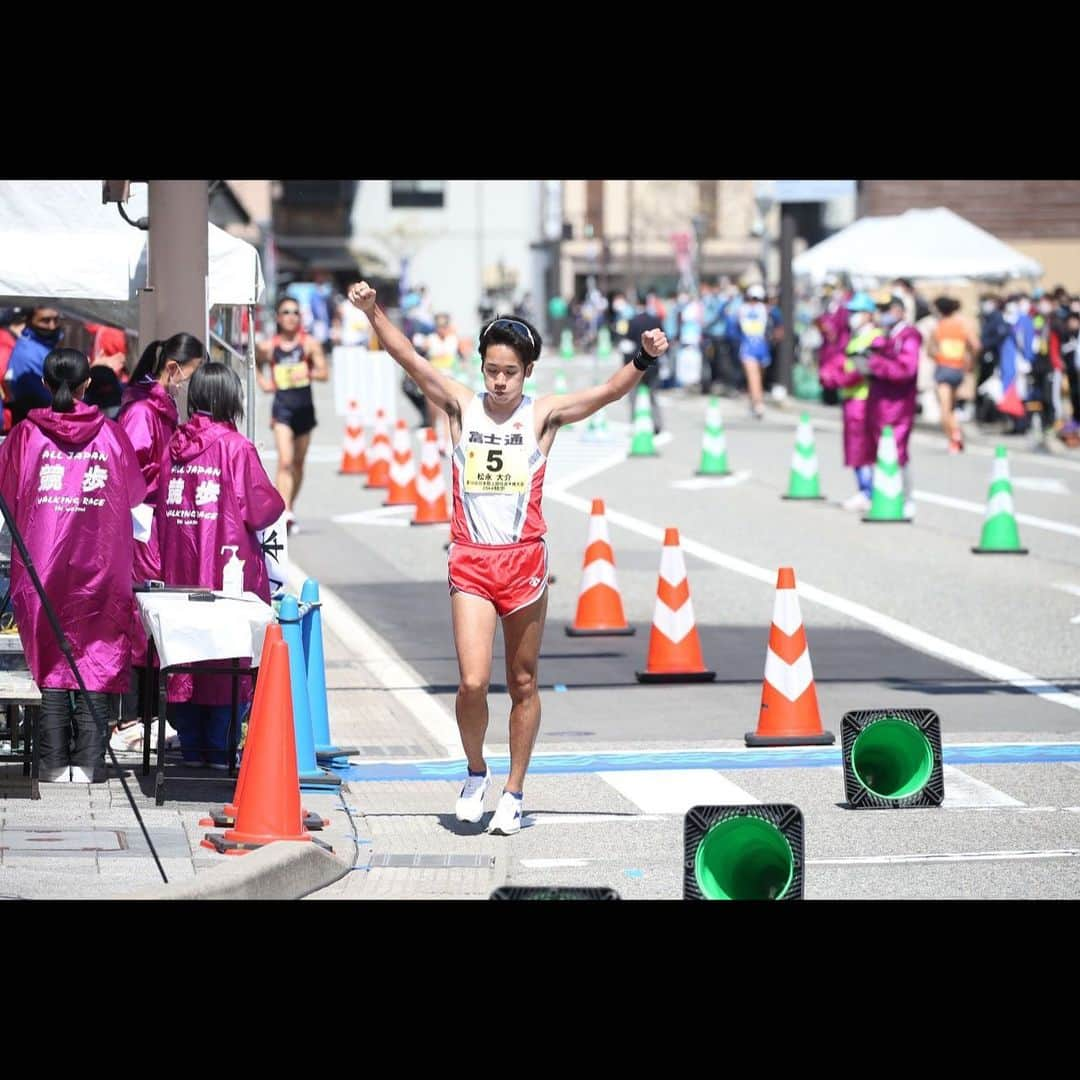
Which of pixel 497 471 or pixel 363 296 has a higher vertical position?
pixel 363 296

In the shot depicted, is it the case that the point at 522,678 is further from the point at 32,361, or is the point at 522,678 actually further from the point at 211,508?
the point at 32,361

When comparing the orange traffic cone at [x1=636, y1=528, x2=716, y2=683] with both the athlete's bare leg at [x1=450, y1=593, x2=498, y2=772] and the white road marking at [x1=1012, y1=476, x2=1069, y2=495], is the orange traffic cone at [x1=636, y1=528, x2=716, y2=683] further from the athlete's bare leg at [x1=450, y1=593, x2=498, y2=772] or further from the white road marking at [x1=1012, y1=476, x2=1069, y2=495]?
the white road marking at [x1=1012, y1=476, x2=1069, y2=495]

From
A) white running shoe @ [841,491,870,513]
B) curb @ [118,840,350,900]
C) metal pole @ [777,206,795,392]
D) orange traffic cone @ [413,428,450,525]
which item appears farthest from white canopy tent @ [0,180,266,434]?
metal pole @ [777,206,795,392]

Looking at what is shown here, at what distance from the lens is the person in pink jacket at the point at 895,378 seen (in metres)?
20.3

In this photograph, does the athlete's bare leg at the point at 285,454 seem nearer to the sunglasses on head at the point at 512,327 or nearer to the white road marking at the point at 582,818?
the white road marking at the point at 582,818

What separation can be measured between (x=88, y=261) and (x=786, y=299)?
27.9 m

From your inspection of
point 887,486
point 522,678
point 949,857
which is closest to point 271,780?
point 522,678

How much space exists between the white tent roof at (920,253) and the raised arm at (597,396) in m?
23.9

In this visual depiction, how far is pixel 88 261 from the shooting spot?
39.9 ft

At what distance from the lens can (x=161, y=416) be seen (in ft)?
33.7
